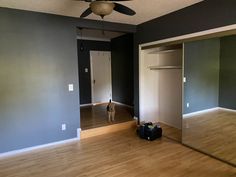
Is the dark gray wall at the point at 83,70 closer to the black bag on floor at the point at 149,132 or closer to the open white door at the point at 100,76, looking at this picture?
the open white door at the point at 100,76

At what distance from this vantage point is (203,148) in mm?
3305

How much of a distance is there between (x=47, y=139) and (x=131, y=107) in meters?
3.23

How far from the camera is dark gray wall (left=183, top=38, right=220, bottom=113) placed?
329 cm

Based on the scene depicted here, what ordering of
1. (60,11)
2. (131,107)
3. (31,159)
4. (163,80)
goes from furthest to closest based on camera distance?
(131,107), (163,80), (60,11), (31,159)

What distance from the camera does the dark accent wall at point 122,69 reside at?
6207 millimetres

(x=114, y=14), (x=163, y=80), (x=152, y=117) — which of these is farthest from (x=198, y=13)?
(x=152, y=117)

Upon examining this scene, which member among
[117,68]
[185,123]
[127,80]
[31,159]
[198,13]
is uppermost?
[198,13]

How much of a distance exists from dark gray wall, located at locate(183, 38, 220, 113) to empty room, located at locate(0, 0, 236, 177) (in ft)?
0.06

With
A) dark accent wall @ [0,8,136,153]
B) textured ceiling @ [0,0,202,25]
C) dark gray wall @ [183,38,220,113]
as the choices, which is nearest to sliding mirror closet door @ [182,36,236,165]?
dark gray wall @ [183,38,220,113]

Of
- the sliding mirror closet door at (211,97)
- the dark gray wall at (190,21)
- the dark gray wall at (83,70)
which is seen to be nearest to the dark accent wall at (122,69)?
the dark gray wall at (83,70)

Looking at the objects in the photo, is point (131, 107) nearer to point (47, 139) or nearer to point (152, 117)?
point (152, 117)

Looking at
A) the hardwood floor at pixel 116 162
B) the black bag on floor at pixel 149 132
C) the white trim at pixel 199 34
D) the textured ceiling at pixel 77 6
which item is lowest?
the hardwood floor at pixel 116 162

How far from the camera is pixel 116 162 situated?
2945mm

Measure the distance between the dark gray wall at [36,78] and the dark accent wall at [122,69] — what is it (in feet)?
8.79
